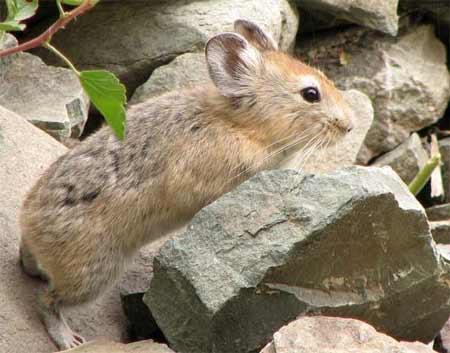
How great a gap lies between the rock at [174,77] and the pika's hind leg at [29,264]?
2.29 m

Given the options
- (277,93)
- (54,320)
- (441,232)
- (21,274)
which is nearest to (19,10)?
(54,320)

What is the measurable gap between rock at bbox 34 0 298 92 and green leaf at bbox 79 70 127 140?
5.27 metres

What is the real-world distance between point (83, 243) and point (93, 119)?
328cm

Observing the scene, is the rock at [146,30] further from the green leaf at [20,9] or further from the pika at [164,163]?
the green leaf at [20,9]

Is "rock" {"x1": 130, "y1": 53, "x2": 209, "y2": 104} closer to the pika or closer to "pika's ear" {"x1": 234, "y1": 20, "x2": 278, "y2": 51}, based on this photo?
"pika's ear" {"x1": 234, "y1": 20, "x2": 278, "y2": 51}

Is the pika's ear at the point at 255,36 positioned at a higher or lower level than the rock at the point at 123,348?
higher

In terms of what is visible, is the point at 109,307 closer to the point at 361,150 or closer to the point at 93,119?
the point at 93,119

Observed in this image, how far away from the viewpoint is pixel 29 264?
6.01 metres

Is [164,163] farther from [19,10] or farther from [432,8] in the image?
[432,8]

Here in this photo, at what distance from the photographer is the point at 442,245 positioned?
6.48 meters

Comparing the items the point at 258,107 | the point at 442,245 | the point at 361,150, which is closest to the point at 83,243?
the point at 258,107

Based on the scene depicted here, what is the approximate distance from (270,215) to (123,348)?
40.5 inches

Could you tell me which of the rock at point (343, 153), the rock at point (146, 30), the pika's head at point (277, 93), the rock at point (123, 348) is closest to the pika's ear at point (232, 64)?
the pika's head at point (277, 93)

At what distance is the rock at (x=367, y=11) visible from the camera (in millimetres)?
8750
